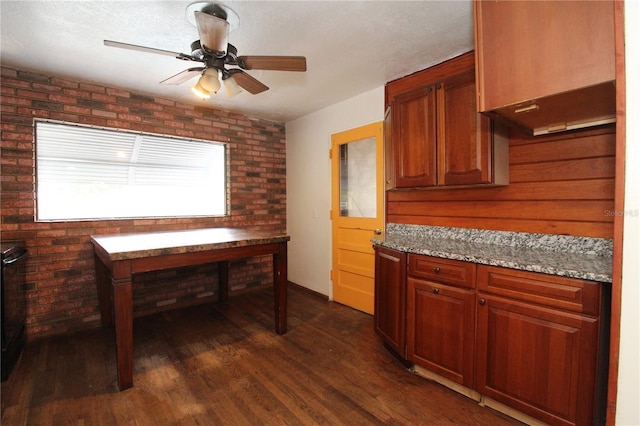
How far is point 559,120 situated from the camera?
1827mm

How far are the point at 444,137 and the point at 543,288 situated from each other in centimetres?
124

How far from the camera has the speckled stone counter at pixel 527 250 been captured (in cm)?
150

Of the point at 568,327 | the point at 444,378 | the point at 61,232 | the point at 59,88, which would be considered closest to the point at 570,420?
the point at 568,327

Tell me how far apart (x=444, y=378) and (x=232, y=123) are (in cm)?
368

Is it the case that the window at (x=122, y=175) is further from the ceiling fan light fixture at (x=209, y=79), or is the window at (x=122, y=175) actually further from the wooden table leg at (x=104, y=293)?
the ceiling fan light fixture at (x=209, y=79)

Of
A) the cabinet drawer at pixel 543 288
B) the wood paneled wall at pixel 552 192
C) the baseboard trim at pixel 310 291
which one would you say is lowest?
the baseboard trim at pixel 310 291

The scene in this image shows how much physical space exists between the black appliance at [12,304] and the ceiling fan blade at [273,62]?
2.19 metres

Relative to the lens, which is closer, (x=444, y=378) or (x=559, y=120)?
(x=559, y=120)

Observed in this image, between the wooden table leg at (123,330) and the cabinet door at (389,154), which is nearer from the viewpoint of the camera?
the wooden table leg at (123,330)

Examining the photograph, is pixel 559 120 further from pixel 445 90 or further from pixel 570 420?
pixel 570 420

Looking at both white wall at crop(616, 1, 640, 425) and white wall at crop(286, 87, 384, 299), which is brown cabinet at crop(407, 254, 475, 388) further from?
white wall at crop(286, 87, 384, 299)

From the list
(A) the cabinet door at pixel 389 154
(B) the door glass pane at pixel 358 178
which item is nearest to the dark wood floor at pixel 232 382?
(B) the door glass pane at pixel 358 178

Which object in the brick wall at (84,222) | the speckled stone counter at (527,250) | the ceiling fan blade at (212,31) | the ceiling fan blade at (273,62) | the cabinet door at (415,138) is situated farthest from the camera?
the brick wall at (84,222)

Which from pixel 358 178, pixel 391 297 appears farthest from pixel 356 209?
pixel 391 297
